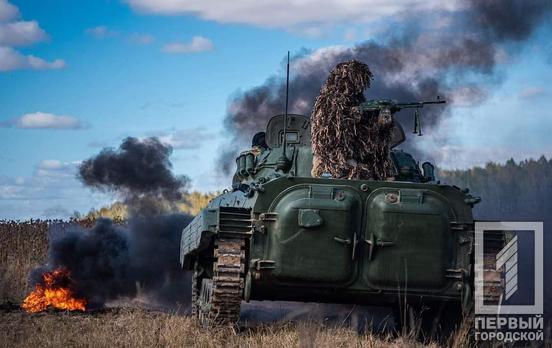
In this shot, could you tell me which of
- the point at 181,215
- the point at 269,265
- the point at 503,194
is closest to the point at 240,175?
the point at 269,265

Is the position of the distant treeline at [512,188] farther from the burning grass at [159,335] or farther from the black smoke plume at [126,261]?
the burning grass at [159,335]

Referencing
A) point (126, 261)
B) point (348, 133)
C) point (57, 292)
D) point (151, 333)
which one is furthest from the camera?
point (126, 261)

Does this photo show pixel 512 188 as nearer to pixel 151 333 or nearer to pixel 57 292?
pixel 57 292

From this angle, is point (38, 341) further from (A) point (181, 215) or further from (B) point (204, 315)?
(A) point (181, 215)

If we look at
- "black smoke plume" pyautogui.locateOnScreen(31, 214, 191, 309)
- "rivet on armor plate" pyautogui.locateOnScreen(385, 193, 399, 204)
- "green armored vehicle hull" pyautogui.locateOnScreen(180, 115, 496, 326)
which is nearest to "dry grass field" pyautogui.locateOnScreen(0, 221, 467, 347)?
"green armored vehicle hull" pyautogui.locateOnScreen(180, 115, 496, 326)

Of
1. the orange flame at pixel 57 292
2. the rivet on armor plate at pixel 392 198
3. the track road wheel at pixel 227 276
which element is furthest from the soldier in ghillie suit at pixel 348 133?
the orange flame at pixel 57 292

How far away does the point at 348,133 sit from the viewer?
45.1 feet

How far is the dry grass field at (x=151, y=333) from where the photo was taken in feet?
34.8

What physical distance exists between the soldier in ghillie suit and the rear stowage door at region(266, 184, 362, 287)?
162 centimetres

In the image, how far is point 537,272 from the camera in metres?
14.4

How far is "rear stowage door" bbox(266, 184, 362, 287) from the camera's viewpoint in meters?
11.9

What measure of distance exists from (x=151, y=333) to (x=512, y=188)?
50.1ft

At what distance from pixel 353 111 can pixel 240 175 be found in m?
2.32

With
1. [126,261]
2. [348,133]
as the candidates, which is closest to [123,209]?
[126,261]
